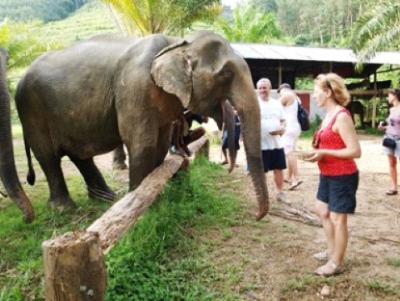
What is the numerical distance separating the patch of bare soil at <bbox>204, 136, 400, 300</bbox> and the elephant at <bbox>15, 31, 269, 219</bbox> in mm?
465

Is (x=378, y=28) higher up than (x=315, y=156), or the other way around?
(x=378, y=28)

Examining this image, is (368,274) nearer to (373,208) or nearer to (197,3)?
(373,208)

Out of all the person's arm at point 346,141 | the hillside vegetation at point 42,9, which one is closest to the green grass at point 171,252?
the person's arm at point 346,141

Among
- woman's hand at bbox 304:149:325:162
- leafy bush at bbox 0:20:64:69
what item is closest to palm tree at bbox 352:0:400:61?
leafy bush at bbox 0:20:64:69

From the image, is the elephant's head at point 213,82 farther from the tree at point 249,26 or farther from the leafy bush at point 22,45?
the tree at point 249,26

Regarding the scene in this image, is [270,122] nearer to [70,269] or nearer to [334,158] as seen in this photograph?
[334,158]

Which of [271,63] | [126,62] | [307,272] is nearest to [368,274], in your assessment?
[307,272]

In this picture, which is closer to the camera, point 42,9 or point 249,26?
point 249,26

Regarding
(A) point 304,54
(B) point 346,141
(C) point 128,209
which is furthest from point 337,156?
(A) point 304,54

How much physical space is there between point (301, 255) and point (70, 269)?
101 inches

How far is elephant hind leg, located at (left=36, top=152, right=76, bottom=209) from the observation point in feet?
18.1

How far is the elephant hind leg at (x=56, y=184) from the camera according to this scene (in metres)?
5.53

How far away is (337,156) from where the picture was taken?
3.49 meters

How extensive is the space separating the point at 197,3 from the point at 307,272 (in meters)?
13.4
